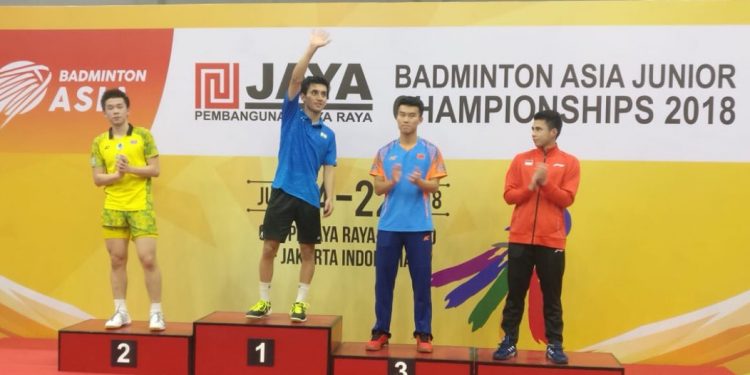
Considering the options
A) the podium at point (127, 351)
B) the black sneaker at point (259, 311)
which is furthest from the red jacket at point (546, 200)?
the podium at point (127, 351)

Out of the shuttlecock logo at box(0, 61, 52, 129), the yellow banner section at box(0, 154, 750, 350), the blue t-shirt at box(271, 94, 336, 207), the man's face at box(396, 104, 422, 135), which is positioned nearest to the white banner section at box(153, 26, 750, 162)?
the yellow banner section at box(0, 154, 750, 350)

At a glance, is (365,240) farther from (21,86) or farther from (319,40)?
(21,86)

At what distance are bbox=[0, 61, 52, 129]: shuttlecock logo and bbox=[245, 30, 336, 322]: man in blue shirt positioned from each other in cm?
205

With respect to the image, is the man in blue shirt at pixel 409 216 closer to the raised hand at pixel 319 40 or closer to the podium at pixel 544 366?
the podium at pixel 544 366

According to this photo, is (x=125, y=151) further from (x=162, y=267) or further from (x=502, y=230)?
(x=502, y=230)

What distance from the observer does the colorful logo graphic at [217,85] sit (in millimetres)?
4770

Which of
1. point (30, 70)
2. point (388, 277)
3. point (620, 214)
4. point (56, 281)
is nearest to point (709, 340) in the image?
point (620, 214)

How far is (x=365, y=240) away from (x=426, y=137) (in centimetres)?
82

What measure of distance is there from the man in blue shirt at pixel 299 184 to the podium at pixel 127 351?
462 mm

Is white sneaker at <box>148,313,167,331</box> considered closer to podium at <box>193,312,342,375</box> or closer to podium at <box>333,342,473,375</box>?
podium at <box>193,312,342,375</box>

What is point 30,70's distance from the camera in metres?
4.95

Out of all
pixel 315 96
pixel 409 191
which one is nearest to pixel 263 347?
pixel 409 191

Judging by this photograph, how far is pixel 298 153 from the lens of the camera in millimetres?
4086

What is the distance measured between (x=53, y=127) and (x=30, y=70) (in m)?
0.45
